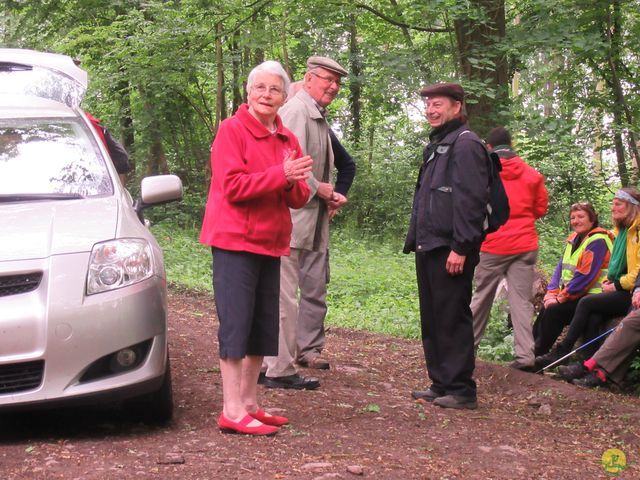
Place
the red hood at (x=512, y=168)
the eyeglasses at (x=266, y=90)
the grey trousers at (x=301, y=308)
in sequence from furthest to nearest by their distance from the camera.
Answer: the red hood at (x=512, y=168), the grey trousers at (x=301, y=308), the eyeglasses at (x=266, y=90)

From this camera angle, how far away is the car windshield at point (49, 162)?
16.8 ft

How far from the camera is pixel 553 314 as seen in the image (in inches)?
327

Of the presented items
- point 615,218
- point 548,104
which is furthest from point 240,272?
point 548,104

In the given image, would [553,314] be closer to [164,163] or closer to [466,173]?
[466,173]

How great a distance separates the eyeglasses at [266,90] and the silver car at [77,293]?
3.06 ft

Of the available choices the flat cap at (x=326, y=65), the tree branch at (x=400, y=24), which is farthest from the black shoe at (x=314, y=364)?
the tree branch at (x=400, y=24)

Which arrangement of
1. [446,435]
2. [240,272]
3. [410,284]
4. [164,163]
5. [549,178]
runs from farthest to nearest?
[164,163], [549,178], [410,284], [446,435], [240,272]

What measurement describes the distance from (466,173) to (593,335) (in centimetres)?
287

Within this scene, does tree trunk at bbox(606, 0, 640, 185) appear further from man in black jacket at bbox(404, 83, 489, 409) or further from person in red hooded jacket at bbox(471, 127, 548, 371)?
man in black jacket at bbox(404, 83, 489, 409)

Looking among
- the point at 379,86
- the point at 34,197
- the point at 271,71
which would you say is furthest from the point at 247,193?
the point at 379,86

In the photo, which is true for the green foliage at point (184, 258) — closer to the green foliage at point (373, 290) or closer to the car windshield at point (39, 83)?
the green foliage at point (373, 290)

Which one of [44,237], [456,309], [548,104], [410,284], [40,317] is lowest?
[410,284]

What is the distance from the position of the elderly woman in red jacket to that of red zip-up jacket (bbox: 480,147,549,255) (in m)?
3.47

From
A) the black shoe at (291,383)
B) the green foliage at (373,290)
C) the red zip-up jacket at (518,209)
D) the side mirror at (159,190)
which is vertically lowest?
the green foliage at (373,290)
